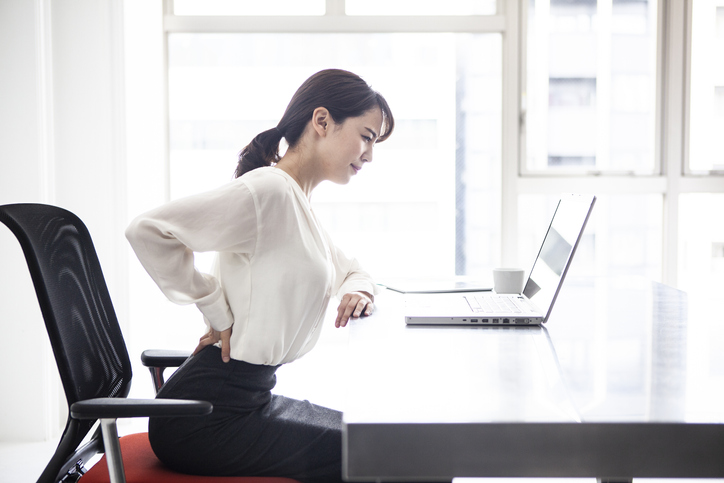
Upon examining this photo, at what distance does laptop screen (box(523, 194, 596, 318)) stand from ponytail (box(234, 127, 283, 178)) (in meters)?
0.71

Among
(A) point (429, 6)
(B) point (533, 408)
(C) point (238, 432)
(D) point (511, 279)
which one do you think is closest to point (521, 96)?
(A) point (429, 6)

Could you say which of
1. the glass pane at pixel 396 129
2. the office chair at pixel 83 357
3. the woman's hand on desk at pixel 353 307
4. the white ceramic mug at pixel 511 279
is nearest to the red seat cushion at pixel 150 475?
the office chair at pixel 83 357

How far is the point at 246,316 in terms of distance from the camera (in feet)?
3.84

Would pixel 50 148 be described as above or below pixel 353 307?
above

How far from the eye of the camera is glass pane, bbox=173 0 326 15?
3.07m

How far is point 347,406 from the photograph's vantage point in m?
0.75

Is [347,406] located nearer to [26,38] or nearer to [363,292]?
[363,292]

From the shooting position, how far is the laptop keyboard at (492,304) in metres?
1.35

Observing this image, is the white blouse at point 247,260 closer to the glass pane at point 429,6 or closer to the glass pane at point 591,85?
the glass pane at point 429,6

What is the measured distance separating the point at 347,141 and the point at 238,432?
27.2 inches

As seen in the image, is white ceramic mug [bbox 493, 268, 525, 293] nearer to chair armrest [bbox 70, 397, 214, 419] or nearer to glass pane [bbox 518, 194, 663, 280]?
chair armrest [bbox 70, 397, 214, 419]

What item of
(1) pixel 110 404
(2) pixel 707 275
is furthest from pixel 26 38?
(2) pixel 707 275

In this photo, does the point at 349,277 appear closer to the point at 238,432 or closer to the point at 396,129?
the point at 238,432

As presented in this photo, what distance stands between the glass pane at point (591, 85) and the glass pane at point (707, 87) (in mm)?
199
